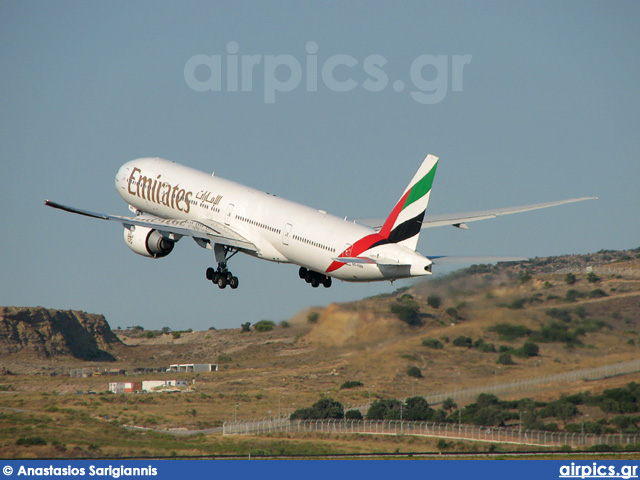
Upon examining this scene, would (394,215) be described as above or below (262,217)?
below

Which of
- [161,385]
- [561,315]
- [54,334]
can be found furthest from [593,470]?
[54,334]

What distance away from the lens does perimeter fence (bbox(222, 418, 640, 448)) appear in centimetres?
6844

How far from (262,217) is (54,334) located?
76.9 meters

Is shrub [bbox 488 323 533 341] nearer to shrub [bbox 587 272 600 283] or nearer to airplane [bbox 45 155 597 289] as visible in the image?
airplane [bbox 45 155 597 289]

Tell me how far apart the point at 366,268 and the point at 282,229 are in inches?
256

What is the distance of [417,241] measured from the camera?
53.8m

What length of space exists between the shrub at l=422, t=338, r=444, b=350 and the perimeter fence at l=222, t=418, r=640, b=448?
5397 millimetres

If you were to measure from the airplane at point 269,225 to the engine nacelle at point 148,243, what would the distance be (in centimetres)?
6

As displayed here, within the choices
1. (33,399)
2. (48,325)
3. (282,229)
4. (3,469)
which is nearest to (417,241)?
(282,229)

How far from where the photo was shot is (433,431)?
72.9 meters

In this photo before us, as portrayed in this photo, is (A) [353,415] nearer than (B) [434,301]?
No

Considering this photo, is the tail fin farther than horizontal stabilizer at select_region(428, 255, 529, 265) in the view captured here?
Yes

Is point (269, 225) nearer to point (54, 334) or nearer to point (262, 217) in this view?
point (262, 217)

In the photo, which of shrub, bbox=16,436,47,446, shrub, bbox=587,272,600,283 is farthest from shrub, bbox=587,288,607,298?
shrub, bbox=16,436,47,446
